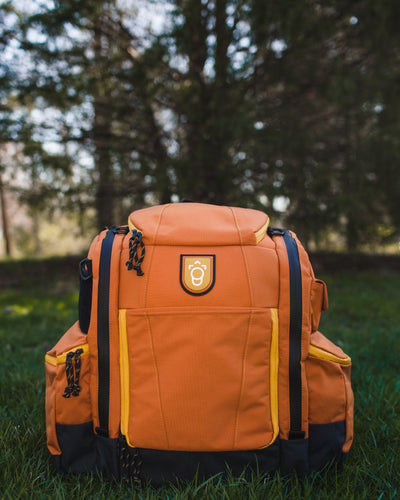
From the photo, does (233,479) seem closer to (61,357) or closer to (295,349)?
(295,349)

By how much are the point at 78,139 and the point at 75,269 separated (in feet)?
6.42

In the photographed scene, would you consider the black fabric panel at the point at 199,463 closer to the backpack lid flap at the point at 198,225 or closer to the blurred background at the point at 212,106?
the backpack lid flap at the point at 198,225

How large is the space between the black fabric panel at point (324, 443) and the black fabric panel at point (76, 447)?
754 mm

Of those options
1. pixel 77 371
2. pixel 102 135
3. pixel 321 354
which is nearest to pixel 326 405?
pixel 321 354

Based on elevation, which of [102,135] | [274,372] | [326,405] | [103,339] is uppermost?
[102,135]

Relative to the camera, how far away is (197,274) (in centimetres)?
113

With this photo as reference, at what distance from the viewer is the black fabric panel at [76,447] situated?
1.19m

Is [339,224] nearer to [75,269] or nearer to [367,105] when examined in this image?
[367,105]

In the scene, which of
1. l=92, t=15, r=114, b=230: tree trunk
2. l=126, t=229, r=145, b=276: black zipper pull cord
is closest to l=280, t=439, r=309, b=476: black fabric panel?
l=126, t=229, r=145, b=276: black zipper pull cord

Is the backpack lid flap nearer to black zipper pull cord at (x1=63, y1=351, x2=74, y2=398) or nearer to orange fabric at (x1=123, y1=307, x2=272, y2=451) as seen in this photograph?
orange fabric at (x1=123, y1=307, x2=272, y2=451)

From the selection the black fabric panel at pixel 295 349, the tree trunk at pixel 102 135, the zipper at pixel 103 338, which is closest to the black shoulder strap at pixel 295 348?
the black fabric panel at pixel 295 349

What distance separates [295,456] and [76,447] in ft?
2.42

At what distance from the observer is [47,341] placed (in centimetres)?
250

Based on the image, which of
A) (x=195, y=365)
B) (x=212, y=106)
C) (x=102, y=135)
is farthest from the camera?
(x=102, y=135)
